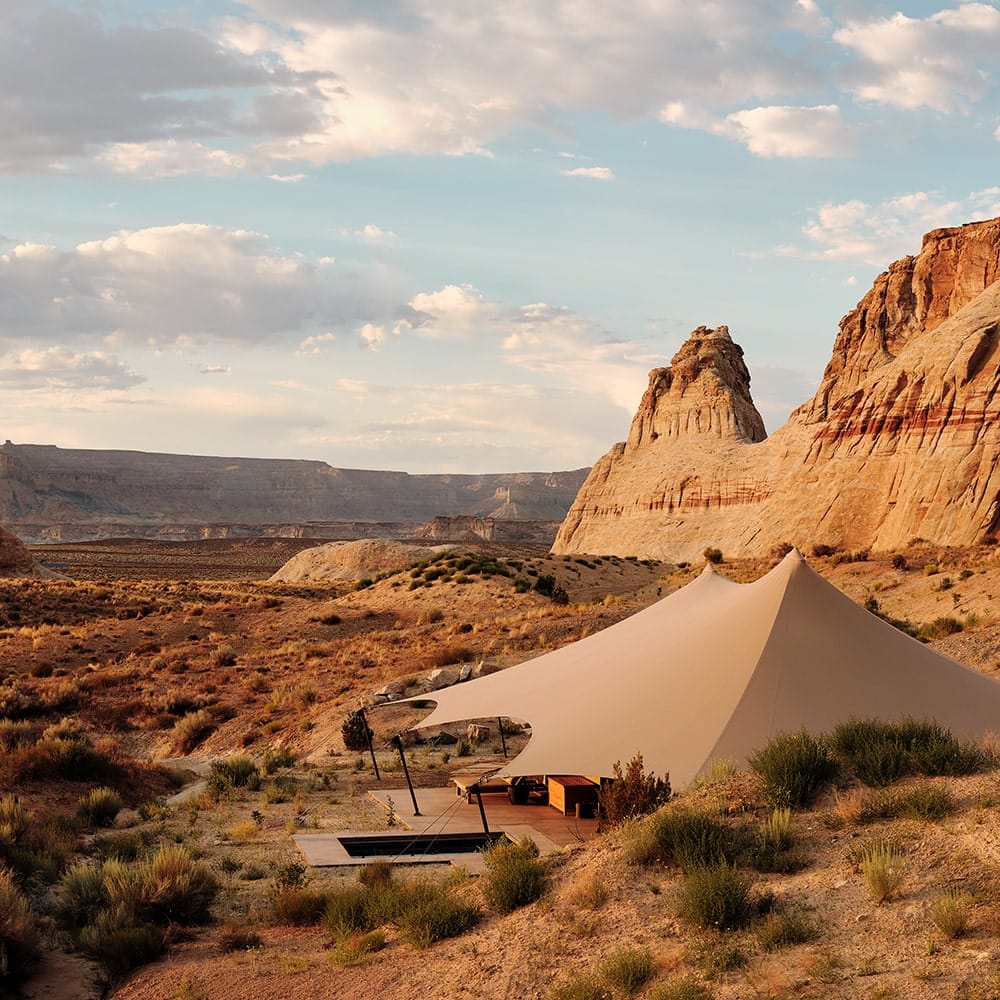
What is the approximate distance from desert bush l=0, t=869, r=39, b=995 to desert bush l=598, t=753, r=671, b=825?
203 inches

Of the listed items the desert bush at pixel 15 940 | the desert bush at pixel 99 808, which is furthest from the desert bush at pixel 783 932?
the desert bush at pixel 99 808

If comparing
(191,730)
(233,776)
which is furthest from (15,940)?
(191,730)

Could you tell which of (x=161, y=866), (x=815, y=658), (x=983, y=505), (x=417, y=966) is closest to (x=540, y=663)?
(x=815, y=658)

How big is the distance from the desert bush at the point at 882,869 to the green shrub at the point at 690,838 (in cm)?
102

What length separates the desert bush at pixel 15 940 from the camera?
325 inches

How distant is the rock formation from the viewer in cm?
4897

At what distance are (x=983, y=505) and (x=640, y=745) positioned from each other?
39.3m

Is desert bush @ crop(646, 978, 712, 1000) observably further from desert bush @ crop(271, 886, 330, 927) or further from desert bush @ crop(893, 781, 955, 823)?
desert bush @ crop(271, 886, 330, 927)

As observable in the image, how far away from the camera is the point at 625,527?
3238 inches

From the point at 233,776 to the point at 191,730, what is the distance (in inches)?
290

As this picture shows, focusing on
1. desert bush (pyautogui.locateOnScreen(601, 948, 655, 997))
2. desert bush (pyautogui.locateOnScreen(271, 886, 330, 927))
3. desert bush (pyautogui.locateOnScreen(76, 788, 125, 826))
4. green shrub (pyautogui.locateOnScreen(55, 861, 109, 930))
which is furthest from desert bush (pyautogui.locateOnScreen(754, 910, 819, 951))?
desert bush (pyautogui.locateOnScreen(76, 788, 125, 826))

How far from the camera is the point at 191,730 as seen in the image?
2367cm

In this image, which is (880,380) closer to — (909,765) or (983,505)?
(983,505)

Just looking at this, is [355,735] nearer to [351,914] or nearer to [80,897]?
[80,897]
